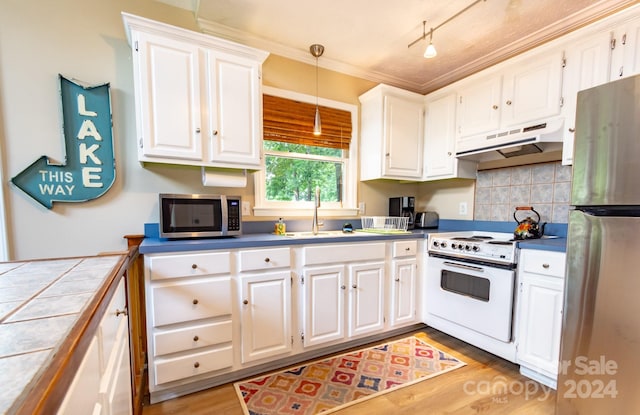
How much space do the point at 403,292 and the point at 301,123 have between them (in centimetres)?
175

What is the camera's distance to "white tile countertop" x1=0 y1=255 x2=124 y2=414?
37 centimetres

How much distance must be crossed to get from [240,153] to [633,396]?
2.40 meters

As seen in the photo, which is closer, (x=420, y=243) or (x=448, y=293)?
(x=448, y=293)

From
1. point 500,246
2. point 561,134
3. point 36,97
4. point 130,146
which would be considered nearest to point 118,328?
point 130,146

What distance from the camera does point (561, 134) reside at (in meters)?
1.87

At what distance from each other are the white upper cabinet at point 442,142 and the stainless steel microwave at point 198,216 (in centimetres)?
192

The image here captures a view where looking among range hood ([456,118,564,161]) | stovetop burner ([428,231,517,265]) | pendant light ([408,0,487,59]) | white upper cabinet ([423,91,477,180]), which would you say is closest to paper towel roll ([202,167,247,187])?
pendant light ([408,0,487,59])

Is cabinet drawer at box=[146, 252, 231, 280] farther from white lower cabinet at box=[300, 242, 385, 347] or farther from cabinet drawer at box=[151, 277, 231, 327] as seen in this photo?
white lower cabinet at box=[300, 242, 385, 347]

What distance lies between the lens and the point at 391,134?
2602 millimetres

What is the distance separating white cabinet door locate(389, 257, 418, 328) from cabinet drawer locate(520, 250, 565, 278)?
0.80m

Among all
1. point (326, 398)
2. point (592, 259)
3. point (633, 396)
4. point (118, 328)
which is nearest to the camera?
point (118, 328)

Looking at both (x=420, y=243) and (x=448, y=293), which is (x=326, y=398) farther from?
(x=420, y=243)

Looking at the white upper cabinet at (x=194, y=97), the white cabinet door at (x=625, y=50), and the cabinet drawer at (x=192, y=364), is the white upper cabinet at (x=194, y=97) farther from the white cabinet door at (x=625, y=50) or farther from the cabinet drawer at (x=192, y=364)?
the white cabinet door at (x=625, y=50)

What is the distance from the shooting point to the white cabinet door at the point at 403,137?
2.59m
